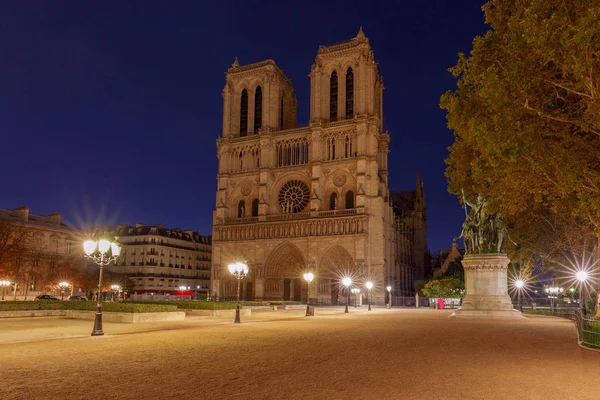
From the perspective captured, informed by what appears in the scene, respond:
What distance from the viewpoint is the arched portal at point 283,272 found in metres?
57.8

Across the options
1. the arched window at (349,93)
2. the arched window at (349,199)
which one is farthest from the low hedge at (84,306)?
the arched window at (349,93)

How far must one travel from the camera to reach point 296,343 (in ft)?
43.2

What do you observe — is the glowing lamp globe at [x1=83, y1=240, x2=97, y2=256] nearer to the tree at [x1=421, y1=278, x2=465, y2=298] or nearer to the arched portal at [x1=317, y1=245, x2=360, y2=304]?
the arched portal at [x1=317, y1=245, x2=360, y2=304]

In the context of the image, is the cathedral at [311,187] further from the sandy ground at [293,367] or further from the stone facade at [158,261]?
the sandy ground at [293,367]

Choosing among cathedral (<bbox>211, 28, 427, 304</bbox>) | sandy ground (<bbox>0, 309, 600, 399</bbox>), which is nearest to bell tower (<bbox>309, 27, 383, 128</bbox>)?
cathedral (<bbox>211, 28, 427, 304</bbox>)

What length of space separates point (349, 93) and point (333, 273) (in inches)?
848

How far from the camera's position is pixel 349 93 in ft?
194

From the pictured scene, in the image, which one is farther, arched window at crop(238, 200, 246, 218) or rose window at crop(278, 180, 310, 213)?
arched window at crop(238, 200, 246, 218)

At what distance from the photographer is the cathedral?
5428 centimetres

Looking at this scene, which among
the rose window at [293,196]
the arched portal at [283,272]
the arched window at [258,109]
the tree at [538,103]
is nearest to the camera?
the tree at [538,103]

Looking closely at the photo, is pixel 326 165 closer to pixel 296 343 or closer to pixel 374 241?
pixel 374 241

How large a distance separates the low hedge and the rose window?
121 feet

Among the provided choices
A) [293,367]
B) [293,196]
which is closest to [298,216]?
[293,196]

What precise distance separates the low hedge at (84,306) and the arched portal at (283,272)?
114 ft
